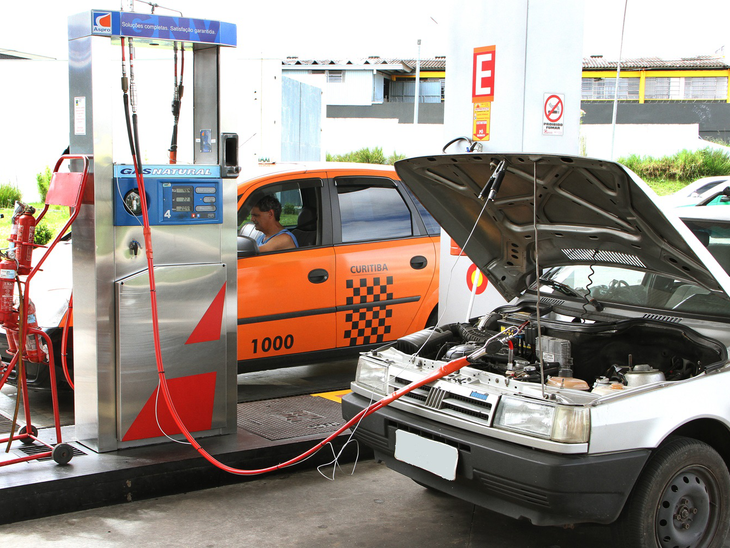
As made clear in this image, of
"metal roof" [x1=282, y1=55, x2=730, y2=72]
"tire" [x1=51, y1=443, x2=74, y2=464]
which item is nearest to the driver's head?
"tire" [x1=51, y1=443, x2=74, y2=464]

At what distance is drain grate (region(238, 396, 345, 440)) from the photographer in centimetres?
467

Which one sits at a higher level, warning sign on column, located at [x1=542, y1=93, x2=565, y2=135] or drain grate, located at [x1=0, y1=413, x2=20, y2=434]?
warning sign on column, located at [x1=542, y1=93, x2=565, y2=135]

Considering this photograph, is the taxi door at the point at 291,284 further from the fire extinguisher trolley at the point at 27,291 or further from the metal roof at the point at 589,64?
the metal roof at the point at 589,64

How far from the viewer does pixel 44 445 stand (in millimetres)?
4211

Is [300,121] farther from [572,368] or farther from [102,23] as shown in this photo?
[572,368]

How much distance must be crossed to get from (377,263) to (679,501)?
3.28 m

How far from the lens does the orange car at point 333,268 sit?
5461 millimetres

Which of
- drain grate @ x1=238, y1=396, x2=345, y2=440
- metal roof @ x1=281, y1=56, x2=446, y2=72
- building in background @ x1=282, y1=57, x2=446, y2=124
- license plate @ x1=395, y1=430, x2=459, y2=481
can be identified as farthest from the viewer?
building in background @ x1=282, y1=57, x2=446, y2=124

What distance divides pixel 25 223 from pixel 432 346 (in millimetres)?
2220

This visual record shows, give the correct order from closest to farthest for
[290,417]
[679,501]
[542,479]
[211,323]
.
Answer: [542,479]
[679,501]
[211,323]
[290,417]

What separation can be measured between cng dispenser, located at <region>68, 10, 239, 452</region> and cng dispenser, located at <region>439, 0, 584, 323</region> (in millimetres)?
1678

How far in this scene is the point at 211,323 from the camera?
14.5ft

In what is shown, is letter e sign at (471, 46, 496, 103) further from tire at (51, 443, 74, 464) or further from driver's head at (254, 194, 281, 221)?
tire at (51, 443, 74, 464)

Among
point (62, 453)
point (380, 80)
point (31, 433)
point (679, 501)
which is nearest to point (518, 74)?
point (679, 501)
